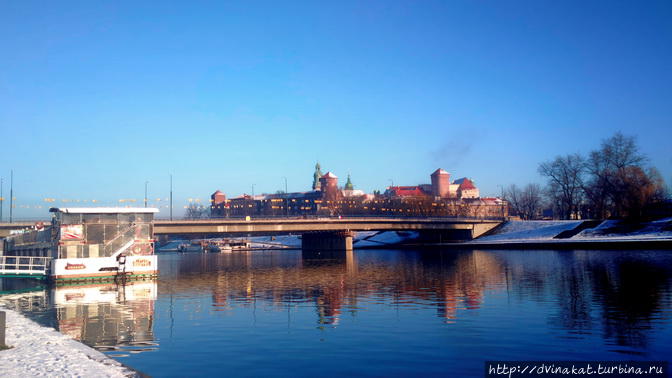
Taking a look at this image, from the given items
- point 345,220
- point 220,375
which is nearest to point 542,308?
point 220,375

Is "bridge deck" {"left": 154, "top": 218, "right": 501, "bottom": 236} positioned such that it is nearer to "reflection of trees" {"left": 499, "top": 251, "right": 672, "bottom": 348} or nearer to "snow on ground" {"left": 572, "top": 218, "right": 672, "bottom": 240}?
"snow on ground" {"left": 572, "top": 218, "right": 672, "bottom": 240}

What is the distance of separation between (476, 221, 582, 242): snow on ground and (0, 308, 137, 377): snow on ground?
99648 mm

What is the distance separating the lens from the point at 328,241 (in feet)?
430

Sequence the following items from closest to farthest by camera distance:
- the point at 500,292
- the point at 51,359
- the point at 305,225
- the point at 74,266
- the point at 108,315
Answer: the point at 51,359
the point at 108,315
the point at 500,292
the point at 74,266
the point at 305,225

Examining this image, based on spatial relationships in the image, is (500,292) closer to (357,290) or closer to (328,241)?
(357,290)

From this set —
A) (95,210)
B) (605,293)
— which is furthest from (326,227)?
(605,293)

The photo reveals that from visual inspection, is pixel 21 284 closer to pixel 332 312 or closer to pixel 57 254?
pixel 57 254

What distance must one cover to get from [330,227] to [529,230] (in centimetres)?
4463

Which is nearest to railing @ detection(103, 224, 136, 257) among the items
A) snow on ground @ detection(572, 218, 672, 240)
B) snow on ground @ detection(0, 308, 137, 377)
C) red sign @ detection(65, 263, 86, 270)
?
red sign @ detection(65, 263, 86, 270)

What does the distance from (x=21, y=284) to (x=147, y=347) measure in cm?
4235

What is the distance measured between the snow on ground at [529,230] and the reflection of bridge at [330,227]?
4248mm

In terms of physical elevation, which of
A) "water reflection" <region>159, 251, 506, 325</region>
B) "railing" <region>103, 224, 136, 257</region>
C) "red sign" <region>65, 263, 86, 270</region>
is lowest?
"water reflection" <region>159, 251, 506, 325</region>

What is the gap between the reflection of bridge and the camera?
312ft

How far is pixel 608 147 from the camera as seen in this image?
11312 centimetres
